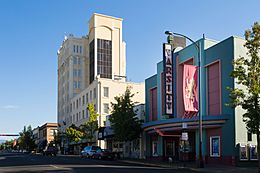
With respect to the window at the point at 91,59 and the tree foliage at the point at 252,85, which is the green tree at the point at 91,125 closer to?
the window at the point at 91,59

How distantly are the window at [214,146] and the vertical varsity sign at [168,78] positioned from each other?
21.4 ft

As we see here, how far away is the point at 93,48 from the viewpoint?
103625mm

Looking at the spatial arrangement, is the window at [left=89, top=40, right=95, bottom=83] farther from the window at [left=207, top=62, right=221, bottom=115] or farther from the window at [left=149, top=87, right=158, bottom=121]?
the window at [left=207, top=62, right=221, bottom=115]

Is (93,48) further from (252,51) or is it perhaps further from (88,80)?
(252,51)

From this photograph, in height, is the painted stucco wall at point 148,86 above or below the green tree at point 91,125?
above


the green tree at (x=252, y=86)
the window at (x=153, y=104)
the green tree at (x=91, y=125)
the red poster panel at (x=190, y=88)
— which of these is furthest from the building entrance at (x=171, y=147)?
the green tree at (x=91, y=125)

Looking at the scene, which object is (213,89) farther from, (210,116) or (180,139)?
(180,139)

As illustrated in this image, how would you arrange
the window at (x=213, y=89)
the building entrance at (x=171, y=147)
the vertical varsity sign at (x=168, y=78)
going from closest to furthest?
1. the window at (x=213, y=89)
2. the vertical varsity sign at (x=168, y=78)
3. the building entrance at (x=171, y=147)

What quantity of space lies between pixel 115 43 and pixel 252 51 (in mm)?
81072

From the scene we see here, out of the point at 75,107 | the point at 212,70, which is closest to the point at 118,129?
the point at 212,70

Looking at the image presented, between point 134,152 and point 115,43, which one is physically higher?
point 115,43

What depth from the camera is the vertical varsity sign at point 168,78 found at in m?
39.4

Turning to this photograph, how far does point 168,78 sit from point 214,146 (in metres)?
9.02

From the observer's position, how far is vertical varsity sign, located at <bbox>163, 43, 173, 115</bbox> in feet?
129
